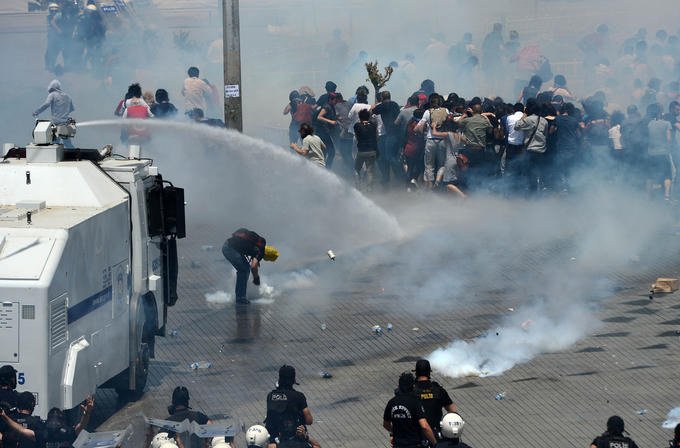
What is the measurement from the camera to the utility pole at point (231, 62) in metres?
19.0

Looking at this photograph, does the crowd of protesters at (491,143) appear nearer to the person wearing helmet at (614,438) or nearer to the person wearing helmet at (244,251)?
the person wearing helmet at (244,251)

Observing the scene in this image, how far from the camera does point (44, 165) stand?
1079 cm

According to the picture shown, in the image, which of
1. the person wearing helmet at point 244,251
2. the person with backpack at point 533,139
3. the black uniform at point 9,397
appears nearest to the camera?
the black uniform at point 9,397

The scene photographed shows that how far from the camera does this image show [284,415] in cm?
904

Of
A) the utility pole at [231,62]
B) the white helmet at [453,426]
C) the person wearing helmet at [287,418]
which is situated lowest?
the person wearing helmet at [287,418]

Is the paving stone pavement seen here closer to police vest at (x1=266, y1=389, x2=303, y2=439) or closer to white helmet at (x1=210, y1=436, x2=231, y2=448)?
police vest at (x1=266, y1=389, x2=303, y2=439)

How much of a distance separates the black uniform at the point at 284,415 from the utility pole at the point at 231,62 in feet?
33.9

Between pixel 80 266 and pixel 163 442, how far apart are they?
7.02ft

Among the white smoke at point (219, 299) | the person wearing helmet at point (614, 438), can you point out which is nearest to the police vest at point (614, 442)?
the person wearing helmet at point (614, 438)

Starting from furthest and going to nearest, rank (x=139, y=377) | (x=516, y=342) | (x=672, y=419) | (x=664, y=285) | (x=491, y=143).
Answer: (x=491, y=143) < (x=664, y=285) < (x=516, y=342) < (x=139, y=377) < (x=672, y=419)

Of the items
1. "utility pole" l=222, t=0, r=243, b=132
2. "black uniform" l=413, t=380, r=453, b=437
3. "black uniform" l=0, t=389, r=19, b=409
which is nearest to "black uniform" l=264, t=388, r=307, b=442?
"black uniform" l=413, t=380, r=453, b=437

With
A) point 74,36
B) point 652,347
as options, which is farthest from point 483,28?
point 652,347

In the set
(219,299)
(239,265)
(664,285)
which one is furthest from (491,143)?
(239,265)

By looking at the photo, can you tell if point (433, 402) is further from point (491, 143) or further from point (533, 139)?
point (491, 143)
